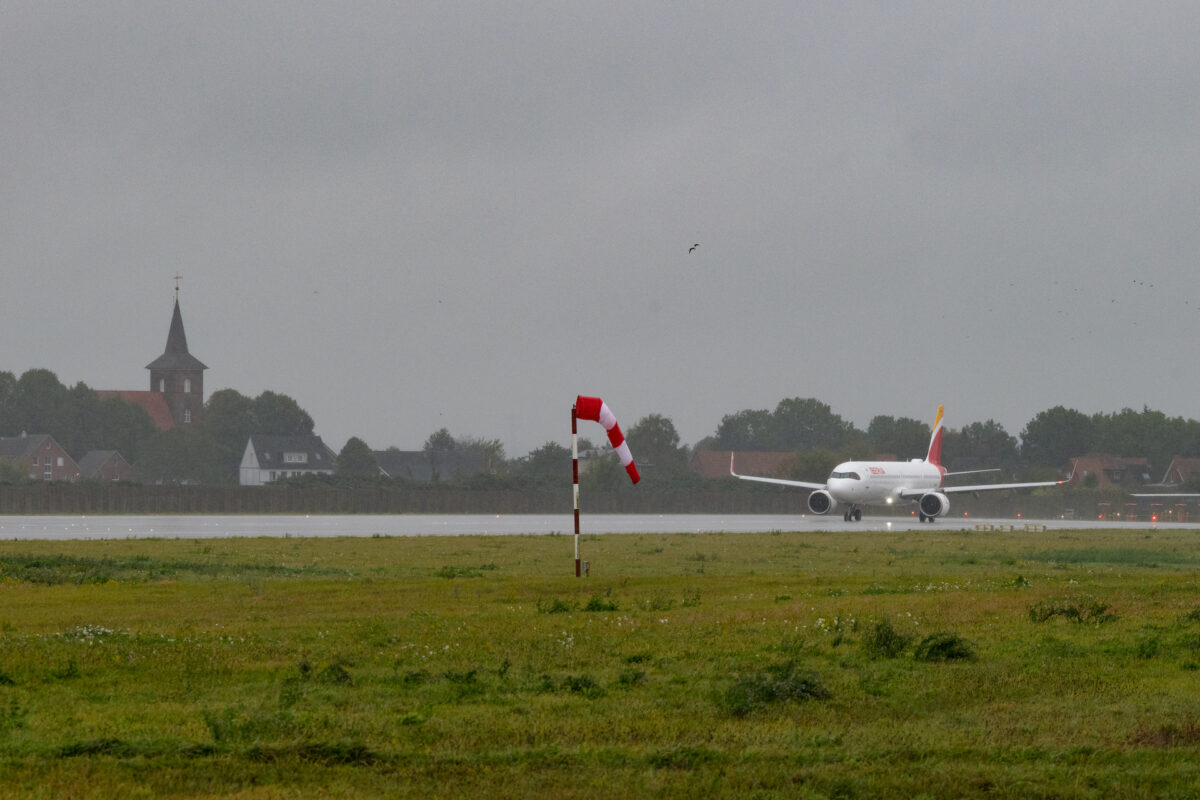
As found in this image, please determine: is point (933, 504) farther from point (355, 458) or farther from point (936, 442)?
point (355, 458)

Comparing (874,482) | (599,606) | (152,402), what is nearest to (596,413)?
(599,606)

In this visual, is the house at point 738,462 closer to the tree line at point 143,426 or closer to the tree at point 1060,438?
the tree at point 1060,438

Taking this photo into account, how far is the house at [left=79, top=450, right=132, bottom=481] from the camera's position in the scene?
560 feet

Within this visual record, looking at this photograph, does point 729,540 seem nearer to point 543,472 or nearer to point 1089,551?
point 1089,551

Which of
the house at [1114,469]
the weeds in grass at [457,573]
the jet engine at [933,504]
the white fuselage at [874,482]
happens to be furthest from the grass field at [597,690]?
the house at [1114,469]

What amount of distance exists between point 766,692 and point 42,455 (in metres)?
173

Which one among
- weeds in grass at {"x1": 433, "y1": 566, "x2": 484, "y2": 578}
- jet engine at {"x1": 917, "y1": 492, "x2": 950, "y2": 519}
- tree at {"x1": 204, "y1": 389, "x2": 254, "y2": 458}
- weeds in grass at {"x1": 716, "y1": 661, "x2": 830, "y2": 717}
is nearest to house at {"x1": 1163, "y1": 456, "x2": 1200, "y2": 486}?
jet engine at {"x1": 917, "y1": 492, "x2": 950, "y2": 519}

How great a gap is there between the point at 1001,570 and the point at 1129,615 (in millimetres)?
13423

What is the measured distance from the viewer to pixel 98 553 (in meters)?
36.4

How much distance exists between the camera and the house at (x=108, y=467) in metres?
171

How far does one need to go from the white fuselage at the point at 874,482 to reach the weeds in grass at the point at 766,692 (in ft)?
204

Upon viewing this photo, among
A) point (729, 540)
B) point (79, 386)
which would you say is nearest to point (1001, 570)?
point (729, 540)

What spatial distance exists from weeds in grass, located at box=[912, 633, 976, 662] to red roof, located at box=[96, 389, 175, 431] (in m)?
188

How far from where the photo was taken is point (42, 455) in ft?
556
